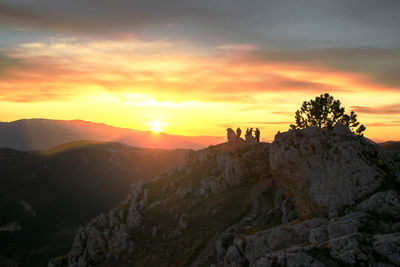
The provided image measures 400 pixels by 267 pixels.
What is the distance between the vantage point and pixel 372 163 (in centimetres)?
4703

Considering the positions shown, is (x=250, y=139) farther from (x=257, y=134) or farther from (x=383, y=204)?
(x=383, y=204)

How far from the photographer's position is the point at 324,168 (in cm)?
4841

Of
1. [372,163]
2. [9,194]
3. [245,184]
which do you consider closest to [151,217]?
[245,184]

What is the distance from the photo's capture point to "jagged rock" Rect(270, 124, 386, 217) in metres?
43.4

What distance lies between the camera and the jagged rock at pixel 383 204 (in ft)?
115

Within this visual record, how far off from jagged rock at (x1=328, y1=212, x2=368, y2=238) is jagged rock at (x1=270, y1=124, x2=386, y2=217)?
26.8 feet

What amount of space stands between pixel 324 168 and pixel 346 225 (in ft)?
56.5

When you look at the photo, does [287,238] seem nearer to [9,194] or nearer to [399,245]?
[399,245]

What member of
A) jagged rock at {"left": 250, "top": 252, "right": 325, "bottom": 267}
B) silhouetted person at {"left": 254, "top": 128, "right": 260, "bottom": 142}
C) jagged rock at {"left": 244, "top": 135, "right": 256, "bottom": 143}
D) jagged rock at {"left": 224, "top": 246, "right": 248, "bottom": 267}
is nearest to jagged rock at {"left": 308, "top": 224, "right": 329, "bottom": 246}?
jagged rock at {"left": 250, "top": 252, "right": 325, "bottom": 267}

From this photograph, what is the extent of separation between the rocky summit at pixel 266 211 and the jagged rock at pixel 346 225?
10 cm

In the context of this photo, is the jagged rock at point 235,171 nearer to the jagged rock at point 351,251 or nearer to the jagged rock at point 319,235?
the jagged rock at point 319,235

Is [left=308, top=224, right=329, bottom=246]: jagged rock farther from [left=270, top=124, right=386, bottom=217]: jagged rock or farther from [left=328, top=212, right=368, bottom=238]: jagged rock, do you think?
[left=270, top=124, right=386, bottom=217]: jagged rock

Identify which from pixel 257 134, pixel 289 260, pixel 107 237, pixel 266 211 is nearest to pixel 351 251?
pixel 289 260

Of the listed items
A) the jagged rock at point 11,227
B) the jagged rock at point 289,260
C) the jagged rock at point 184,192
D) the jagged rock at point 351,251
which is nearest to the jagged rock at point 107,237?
the jagged rock at point 184,192
